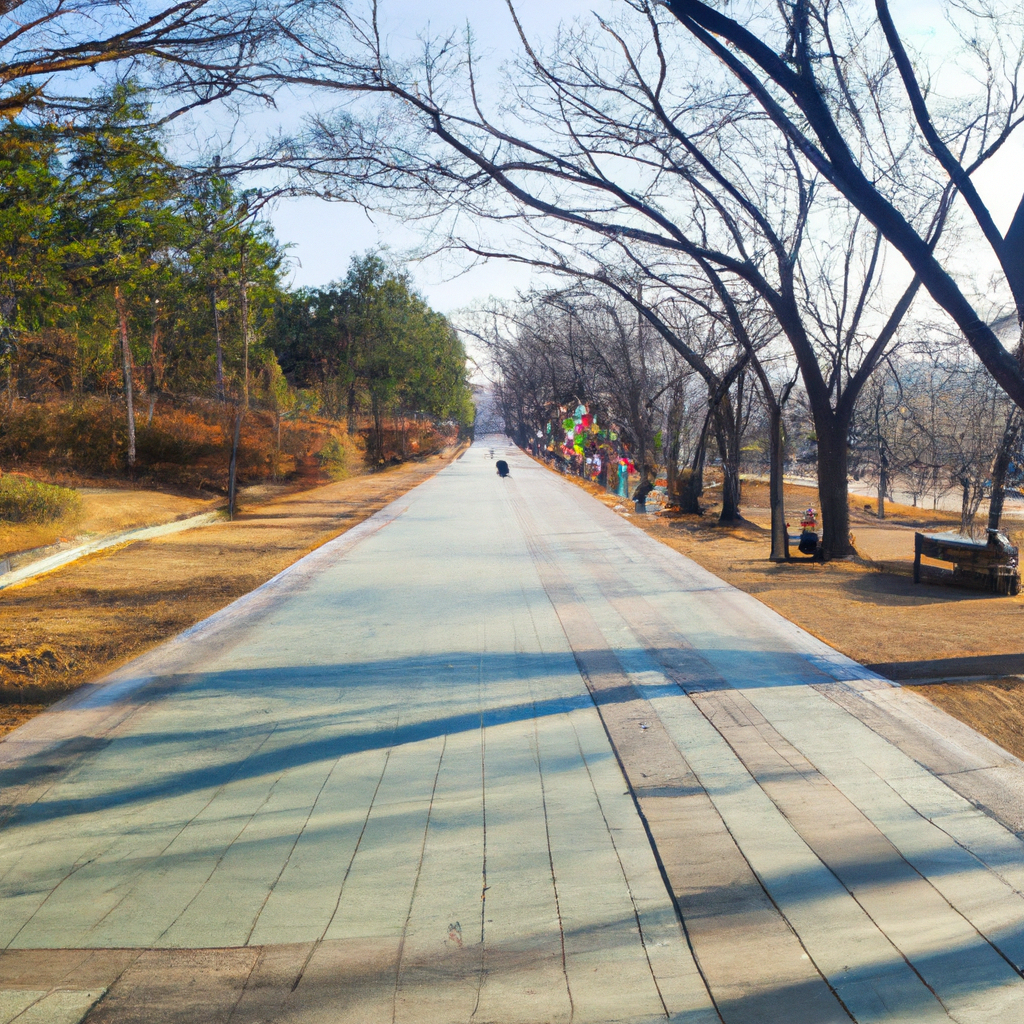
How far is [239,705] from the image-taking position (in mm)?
5891

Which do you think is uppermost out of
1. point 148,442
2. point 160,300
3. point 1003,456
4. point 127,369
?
point 160,300

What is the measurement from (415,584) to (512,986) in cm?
774

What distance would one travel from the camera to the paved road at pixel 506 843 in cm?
299

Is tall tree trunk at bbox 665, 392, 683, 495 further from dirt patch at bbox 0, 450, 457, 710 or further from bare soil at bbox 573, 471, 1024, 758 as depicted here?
dirt patch at bbox 0, 450, 457, 710

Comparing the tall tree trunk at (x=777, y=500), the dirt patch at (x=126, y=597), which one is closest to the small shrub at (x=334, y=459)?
the dirt patch at (x=126, y=597)

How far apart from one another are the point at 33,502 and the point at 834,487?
11778 millimetres

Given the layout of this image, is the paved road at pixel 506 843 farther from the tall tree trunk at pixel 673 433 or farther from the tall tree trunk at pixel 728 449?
the tall tree trunk at pixel 673 433

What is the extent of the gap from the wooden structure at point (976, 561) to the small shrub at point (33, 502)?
11680 mm

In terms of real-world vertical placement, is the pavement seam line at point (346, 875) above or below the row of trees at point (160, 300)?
below

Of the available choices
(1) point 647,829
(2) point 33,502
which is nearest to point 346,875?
(1) point 647,829

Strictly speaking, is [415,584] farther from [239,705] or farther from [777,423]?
[777,423]

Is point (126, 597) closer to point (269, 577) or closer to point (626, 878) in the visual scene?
point (269, 577)

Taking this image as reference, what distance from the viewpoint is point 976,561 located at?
10.6 m

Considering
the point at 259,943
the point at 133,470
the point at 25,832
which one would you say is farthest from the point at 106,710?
the point at 133,470
